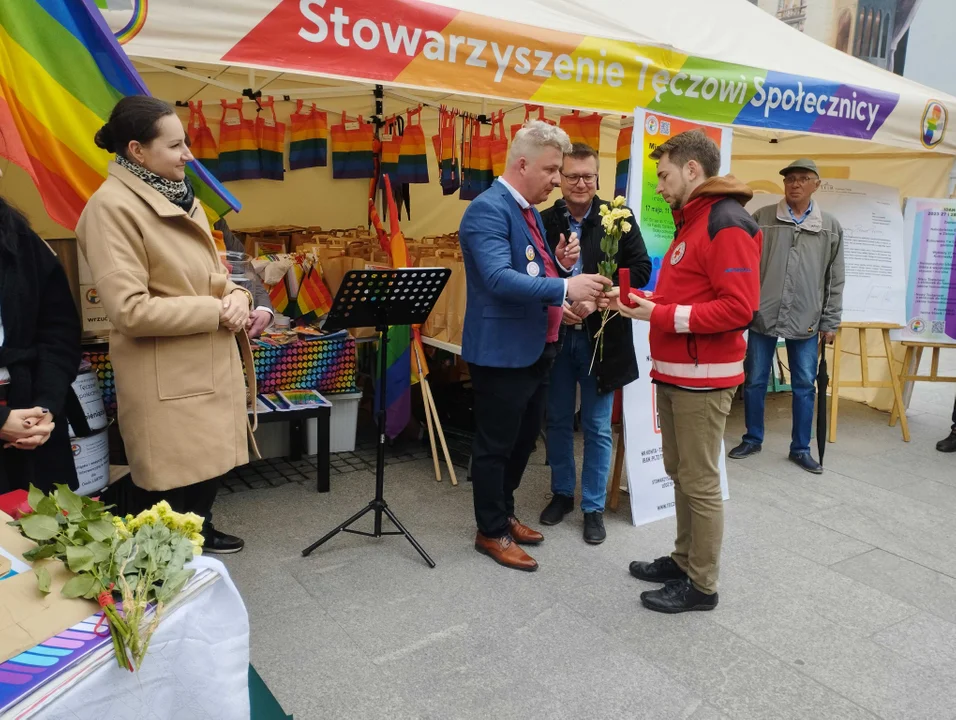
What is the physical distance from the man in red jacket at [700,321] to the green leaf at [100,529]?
192 centimetres

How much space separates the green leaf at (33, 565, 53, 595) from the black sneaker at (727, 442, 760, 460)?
431cm

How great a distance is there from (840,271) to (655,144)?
1889mm

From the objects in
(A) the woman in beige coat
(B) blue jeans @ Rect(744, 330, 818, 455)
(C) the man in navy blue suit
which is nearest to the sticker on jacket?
(C) the man in navy blue suit

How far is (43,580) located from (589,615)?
2.09 meters

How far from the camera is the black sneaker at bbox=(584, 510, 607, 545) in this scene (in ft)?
11.1

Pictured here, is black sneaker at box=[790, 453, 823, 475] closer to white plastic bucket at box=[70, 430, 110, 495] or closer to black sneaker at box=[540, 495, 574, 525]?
black sneaker at box=[540, 495, 574, 525]

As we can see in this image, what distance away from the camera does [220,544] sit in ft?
10.3

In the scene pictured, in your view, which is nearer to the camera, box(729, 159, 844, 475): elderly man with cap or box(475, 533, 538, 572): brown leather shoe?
box(475, 533, 538, 572): brown leather shoe

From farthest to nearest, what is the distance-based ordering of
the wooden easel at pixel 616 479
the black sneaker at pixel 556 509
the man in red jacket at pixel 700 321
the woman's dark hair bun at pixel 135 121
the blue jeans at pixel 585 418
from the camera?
the wooden easel at pixel 616 479, the black sneaker at pixel 556 509, the blue jeans at pixel 585 418, the man in red jacket at pixel 700 321, the woman's dark hair bun at pixel 135 121

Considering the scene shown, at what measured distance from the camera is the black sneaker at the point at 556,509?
3.57 meters

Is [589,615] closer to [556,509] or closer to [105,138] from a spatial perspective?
[556,509]

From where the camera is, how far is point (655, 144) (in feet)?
11.7

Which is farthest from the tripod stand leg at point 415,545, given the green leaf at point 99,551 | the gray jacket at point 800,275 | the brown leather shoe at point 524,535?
the gray jacket at point 800,275

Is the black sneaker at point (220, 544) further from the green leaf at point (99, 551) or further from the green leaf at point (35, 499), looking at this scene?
the green leaf at point (99, 551)
